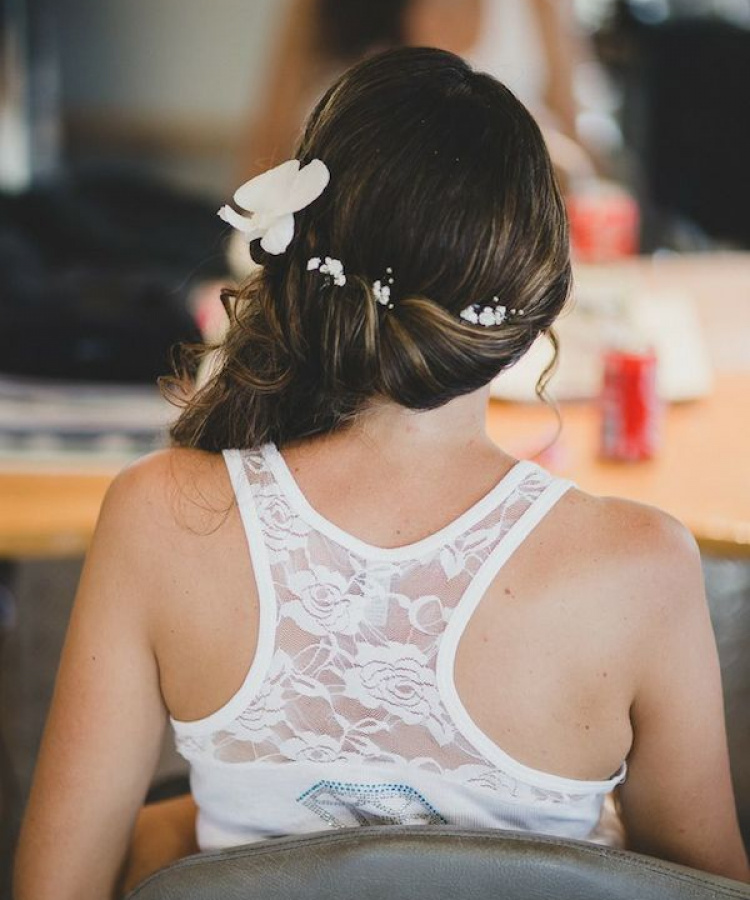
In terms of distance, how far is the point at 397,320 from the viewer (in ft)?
2.80

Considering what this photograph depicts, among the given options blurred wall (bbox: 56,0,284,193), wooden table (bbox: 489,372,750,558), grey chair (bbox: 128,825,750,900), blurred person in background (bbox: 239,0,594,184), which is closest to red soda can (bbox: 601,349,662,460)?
wooden table (bbox: 489,372,750,558)

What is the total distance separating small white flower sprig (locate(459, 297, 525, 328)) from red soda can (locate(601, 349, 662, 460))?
701 millimetres

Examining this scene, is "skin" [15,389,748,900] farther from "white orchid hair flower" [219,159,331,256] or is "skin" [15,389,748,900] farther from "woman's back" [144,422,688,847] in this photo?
"white orchid hair flower" [219,159,331,256]

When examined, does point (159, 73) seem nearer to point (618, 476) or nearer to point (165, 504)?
point (618, 476)

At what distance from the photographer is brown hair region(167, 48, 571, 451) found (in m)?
0.84

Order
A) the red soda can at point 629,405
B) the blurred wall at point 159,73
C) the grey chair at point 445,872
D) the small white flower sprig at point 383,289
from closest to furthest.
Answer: the grey chair at point 445,872 < the small white flower sprig at point 383,289 < the red soda can at point 629,405 < the blurred wall at point 159,73

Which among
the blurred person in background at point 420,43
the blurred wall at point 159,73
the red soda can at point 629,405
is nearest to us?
the red soda can at point 629,405

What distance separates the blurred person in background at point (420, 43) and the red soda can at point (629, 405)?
1336mm

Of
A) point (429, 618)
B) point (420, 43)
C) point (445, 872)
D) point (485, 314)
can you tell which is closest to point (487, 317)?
point (485, 314)

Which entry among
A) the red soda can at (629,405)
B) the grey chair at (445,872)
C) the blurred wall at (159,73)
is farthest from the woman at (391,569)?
the blurred wall at (159,73)

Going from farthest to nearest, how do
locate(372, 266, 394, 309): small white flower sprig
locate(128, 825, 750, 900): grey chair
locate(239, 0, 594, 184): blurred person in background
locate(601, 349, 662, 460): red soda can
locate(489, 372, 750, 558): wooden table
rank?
locate(239, 0, 594, 184): blurred person in background, locate(601, 349, 662, 460): red soda can, locate(489, 372, 750, 558): wooden table, locate(372, 266, 394, 309): small white flower sprig, locate(128, 825, 750, 900): grey chair

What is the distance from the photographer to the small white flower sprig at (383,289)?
0.85 meters

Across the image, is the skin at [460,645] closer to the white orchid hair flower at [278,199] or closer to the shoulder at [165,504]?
the shoulder at [165,504]

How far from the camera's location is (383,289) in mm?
851
